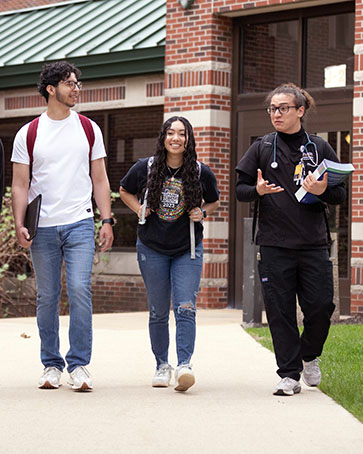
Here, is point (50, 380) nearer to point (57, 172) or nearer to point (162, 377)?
point (162, 377)

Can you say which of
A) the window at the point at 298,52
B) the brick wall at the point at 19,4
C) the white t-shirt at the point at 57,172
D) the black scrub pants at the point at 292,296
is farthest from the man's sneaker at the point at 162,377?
the brick wall at the point at 19,4

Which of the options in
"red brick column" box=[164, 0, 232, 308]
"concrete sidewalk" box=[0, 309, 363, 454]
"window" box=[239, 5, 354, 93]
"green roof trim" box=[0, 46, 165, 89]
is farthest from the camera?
"green roof trim" box=[0, 46, 165, 89]

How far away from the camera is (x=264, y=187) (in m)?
6.59

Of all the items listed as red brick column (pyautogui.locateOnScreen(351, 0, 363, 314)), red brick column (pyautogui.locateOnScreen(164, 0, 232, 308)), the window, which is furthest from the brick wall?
red brick column (pyautogui.locateOnScreen(351, 0, 363, 314))

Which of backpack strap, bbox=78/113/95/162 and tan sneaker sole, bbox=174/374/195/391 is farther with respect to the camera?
backpack strap, bbox=78/113/95/162

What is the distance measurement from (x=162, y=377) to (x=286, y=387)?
88 cm

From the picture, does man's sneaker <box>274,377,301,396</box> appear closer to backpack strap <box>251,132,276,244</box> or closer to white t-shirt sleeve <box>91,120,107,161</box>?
backpack strap <box>251,132,276,244</box>

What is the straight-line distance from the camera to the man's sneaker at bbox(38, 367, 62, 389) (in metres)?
6.83

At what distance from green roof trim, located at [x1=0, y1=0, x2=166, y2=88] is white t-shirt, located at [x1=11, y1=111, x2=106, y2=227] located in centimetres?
771

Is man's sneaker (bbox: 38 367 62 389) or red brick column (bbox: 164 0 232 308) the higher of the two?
red brick column (bbox: 164 0 232 308)

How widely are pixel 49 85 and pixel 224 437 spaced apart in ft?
9.32

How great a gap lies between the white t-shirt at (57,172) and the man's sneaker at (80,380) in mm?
960

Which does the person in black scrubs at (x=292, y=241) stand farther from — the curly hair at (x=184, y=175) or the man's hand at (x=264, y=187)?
the curly hair at (x=184, y=175)

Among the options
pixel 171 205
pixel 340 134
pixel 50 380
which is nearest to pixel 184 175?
pixel 171 205
